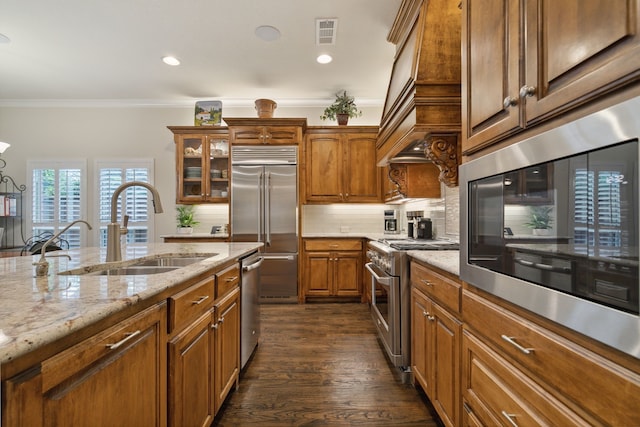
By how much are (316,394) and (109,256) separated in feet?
4.97

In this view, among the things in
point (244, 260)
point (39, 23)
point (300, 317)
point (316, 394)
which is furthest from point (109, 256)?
point (39, 23)

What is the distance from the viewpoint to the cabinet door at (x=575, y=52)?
61 centimetres

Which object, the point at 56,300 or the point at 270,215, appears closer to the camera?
the point at 56,300

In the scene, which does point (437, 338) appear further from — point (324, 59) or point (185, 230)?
point (185, 230)

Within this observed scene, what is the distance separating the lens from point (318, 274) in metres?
4.16

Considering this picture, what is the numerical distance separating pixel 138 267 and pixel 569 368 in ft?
6.26

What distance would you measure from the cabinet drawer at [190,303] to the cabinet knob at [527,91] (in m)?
1.37

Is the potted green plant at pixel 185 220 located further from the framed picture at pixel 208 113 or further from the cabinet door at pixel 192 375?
the cabinet door at pixel 192 375

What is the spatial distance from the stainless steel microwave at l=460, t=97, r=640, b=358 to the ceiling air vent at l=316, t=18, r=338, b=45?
8.27ft

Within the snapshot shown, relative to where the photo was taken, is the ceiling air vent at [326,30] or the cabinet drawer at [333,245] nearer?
the ceiling air vent at [326,30]

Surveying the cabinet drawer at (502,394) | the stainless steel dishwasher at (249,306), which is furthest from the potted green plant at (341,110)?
the cabinet drawer at (502,394)

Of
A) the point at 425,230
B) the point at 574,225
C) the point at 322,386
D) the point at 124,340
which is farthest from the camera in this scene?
the point at 425,230

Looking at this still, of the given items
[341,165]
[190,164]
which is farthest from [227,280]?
[190,164]

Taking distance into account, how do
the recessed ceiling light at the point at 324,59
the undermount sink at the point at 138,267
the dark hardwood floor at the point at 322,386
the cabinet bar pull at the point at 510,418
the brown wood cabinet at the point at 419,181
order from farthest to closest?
the recessed ceiling light at the point at 324,59 < the brown wood cabinet at the point at 419,181 < the dark hardwood floor at the point at 322,386 < the undermount sink at the point at 138,267 < the cabinet bar pull at the point at 510,418
